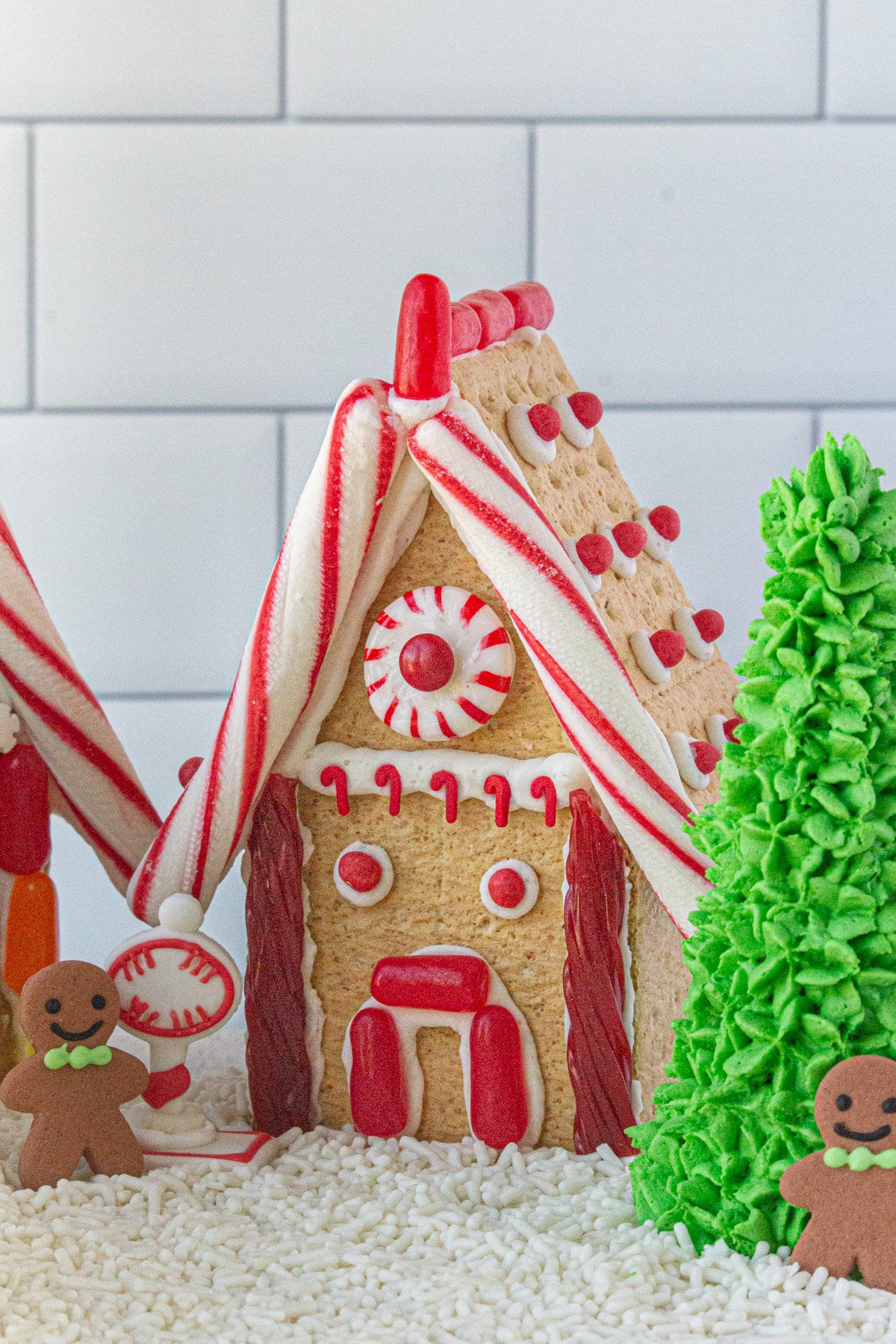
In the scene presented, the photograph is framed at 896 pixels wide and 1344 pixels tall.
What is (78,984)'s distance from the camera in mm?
1008

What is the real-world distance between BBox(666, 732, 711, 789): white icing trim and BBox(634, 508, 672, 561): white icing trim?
7.9 inches

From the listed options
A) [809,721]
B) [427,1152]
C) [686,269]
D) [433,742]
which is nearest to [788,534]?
[809,721]

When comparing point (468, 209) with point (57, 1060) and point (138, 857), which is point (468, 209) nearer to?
point (138, 857)

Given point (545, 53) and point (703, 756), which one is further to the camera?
point (545, 53)

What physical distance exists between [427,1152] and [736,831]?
Result: 347 millimetres

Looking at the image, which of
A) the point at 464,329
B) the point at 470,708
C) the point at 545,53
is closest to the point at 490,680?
the point at 470,708

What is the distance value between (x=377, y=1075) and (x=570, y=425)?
0.50 m

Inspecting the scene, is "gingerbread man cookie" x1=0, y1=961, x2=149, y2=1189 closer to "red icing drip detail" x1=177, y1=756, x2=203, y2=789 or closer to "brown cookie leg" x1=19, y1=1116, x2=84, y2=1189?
"brown cookie leg" x1=19, y1=1116, x2=84, y2=1189

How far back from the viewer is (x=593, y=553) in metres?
1.04

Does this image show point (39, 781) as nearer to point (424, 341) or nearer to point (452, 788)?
point (452, 788)

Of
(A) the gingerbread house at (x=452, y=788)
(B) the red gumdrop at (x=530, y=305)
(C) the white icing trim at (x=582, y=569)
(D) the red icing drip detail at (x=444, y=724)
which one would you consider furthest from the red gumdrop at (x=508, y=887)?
(B) the red gumdrop at (x=530, y=305)

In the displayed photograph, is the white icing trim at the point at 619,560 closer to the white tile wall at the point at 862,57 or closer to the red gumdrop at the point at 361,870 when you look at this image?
the red gumdrop at the point at 361,870

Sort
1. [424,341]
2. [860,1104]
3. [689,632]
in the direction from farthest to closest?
[689,632] → [424,341] → [860,1104]

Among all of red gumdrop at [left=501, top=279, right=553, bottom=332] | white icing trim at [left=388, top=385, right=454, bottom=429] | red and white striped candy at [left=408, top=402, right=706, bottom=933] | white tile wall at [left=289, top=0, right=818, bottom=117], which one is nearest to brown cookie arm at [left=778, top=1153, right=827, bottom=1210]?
red and white striped candy at [left=408, top=402, right=706, bottom=933]
